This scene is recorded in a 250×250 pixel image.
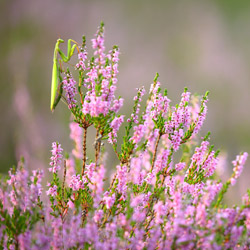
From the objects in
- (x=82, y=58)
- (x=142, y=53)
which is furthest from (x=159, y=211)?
(x=142, y=53)

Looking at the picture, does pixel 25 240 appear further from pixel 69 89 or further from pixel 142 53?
pixel 142 53

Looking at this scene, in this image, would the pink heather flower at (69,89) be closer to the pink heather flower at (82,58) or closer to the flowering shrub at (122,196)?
the flowering shrub at (122,196)

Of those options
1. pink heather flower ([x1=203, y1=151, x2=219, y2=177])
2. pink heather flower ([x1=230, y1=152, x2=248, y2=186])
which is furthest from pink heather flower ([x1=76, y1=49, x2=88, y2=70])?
pink heather flower ([x1=230, y1=152, x2=248, y2=186])

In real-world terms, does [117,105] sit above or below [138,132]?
above

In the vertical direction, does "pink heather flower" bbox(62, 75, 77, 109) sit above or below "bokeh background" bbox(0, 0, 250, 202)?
below

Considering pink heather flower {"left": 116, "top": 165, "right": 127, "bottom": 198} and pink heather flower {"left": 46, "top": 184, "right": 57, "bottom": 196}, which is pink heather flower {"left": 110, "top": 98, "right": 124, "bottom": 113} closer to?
pink heather flower {"left": 116, "top": 165, "right": 127, "bottom": 198}
